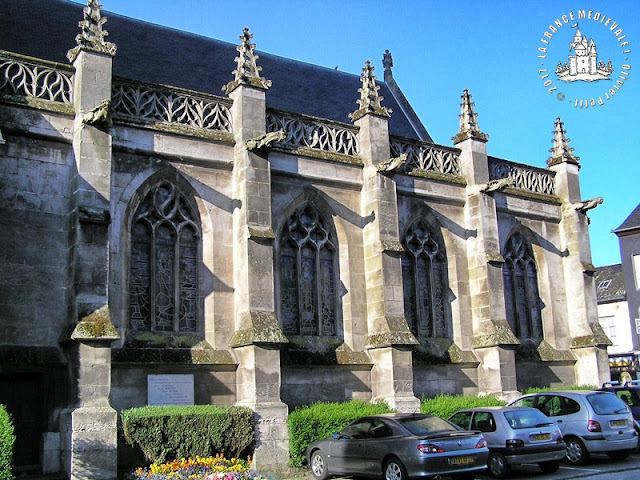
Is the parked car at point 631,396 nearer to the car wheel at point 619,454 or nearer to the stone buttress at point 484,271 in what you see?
the car wheel at point 619,454

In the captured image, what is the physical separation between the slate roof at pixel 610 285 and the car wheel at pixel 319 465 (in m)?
31.9

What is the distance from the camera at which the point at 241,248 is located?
1641 cm

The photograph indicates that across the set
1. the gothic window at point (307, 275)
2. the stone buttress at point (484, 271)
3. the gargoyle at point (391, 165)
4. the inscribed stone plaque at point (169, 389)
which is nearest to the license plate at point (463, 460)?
the inscribed stone plaque at point (169, 389)

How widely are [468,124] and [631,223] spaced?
67.9ft

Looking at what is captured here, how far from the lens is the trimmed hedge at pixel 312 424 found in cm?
1524

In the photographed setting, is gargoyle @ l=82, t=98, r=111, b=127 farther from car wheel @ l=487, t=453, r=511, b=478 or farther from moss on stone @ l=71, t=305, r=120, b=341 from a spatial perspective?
car wheel @ l=487, t=453, r=511, b=478

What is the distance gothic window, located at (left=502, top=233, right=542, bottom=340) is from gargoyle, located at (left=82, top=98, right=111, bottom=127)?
1303 centimetres

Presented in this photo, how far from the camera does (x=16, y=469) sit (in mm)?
13422

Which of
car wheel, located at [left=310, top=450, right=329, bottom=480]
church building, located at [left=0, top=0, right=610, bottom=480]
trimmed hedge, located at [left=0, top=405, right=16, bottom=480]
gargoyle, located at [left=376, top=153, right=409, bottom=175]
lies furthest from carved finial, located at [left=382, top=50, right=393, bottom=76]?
trimmed hedge, located at [left=0, top=405, right=16, bottom=480]

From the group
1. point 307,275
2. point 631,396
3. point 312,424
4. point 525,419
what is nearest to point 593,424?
point 525,419

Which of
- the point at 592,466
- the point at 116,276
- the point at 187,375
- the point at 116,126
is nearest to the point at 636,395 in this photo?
the point at 592,466

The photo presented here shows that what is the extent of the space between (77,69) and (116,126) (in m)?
1.38

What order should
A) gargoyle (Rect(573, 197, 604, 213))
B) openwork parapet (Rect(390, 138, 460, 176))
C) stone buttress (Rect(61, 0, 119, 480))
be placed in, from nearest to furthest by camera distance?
stone buttress (Rect(61, 0, 119, 480)) → openwork parapet (Rect(390, 138, 460, 176)) → gargoyle (Rect(573, 197, 604, 213))

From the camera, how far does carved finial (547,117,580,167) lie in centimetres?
2434
